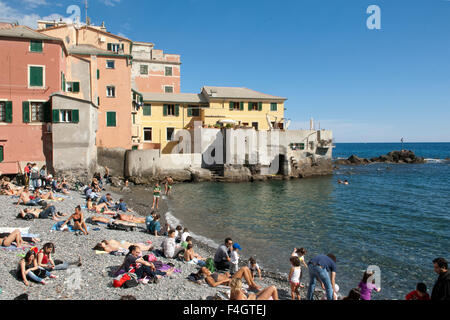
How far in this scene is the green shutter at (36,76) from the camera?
24422mm

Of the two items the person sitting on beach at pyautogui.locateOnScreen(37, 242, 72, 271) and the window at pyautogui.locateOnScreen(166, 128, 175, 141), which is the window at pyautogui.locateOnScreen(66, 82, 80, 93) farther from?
the person sitting on beach at pyautogui.locateOnScreen(37, 242, 72, 271)

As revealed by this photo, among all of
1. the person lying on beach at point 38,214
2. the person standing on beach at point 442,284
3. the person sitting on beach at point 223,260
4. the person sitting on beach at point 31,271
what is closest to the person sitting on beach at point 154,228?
the person lying on beach at point 38,214

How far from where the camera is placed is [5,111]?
2381 centimetres

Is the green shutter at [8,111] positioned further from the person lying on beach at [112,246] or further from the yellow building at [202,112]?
the person lying on beach at [112,246]

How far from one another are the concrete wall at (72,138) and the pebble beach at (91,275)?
10.8 metres

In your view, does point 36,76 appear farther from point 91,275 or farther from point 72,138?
point 91,275

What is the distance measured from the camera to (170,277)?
10008 mm

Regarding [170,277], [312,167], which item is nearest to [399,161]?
[312,167]

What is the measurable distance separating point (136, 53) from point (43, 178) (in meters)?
34.3

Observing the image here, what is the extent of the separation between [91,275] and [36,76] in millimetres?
21796

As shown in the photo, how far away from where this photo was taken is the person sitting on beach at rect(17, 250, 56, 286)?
8391 millimetres

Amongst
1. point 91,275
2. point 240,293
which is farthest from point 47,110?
point 240,293

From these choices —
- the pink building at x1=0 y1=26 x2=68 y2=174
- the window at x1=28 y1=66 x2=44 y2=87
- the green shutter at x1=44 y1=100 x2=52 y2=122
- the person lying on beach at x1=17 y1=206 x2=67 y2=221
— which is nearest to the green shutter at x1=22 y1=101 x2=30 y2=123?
the pink building at x1=0 y1=26 x2=68 y2=174
